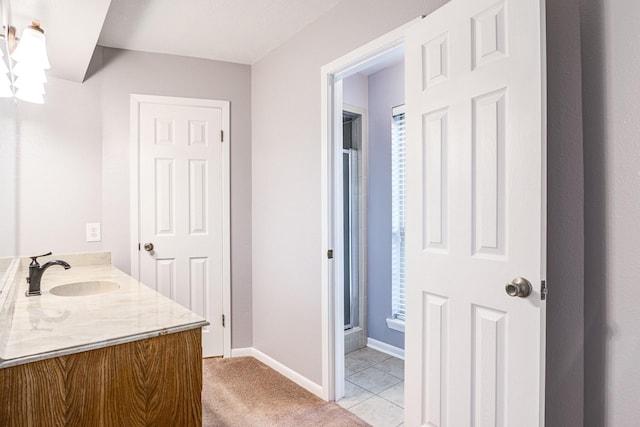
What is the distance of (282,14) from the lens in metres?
2.35

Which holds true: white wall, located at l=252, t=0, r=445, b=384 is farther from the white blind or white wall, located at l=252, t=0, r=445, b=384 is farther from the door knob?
the door knob

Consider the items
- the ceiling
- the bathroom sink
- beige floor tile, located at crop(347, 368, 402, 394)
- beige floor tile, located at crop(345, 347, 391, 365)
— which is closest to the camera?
the ceiling

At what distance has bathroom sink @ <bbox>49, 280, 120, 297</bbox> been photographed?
1.95m

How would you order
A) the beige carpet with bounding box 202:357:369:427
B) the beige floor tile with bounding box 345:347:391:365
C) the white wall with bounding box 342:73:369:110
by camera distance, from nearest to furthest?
1. the beige carpet with bounding box 202:357:369:427
2. the beige floor tile with bounding box 345:347:391:365
3. the white wall with bounding box 342:73:369:110

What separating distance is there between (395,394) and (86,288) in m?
1.98

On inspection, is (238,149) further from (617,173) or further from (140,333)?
(617,173)

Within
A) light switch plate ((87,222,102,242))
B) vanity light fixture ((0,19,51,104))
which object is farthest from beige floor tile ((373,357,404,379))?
vanity light fixture ((0,19,51,104))

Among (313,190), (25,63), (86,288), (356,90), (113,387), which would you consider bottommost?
(113,387)

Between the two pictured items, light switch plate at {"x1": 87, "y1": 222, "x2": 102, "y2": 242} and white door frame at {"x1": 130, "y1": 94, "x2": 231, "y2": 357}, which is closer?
light switch plate at {"x1": 87, "y1": 222, "x2": 102, "y2": 242}

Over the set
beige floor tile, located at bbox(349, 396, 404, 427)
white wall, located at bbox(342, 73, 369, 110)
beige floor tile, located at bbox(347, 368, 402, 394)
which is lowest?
beige floor tile, located at bbox(347, 368, 402, 394)

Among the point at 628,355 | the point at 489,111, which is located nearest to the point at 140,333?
the point at 489,111

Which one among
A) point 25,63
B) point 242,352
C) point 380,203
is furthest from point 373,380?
point 25,63

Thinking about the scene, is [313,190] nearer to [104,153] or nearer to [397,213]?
[397,213]

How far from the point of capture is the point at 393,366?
116 inches
